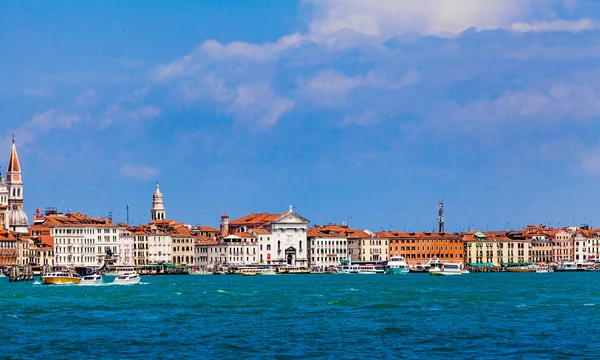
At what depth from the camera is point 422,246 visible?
556 feet

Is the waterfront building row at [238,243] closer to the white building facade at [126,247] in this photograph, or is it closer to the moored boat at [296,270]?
the white building facade at [126,247]

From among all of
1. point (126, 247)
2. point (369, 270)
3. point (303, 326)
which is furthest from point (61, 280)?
point (303, 326)

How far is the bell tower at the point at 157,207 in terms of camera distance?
181 meters

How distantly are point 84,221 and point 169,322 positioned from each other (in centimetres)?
10662

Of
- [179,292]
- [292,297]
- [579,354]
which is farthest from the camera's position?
[179,292]

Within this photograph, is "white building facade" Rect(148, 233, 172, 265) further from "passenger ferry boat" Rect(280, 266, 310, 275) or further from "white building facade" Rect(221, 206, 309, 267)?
"passenger ferry boat" Rect(280, 266, 310, 275)

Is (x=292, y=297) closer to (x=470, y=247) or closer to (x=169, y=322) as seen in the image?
(x=169, y=322)

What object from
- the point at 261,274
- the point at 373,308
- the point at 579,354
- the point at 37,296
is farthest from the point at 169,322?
the point at 261,274

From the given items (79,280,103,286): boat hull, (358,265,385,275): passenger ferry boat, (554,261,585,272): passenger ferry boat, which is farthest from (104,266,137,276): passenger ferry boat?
(554,261,585,272): passenger ferry boat

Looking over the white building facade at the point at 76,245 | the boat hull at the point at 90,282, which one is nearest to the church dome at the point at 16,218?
the white building facade at the point at 76,245

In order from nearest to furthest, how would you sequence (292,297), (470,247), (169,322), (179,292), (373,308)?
(169,322)
(373,308)
(292,297)
(179,292)
(470,247)

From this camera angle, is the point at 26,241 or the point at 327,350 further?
the point at 26,241

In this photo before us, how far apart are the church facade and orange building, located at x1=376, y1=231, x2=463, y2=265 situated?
4325 cm

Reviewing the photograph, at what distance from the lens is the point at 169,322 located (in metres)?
53.6
